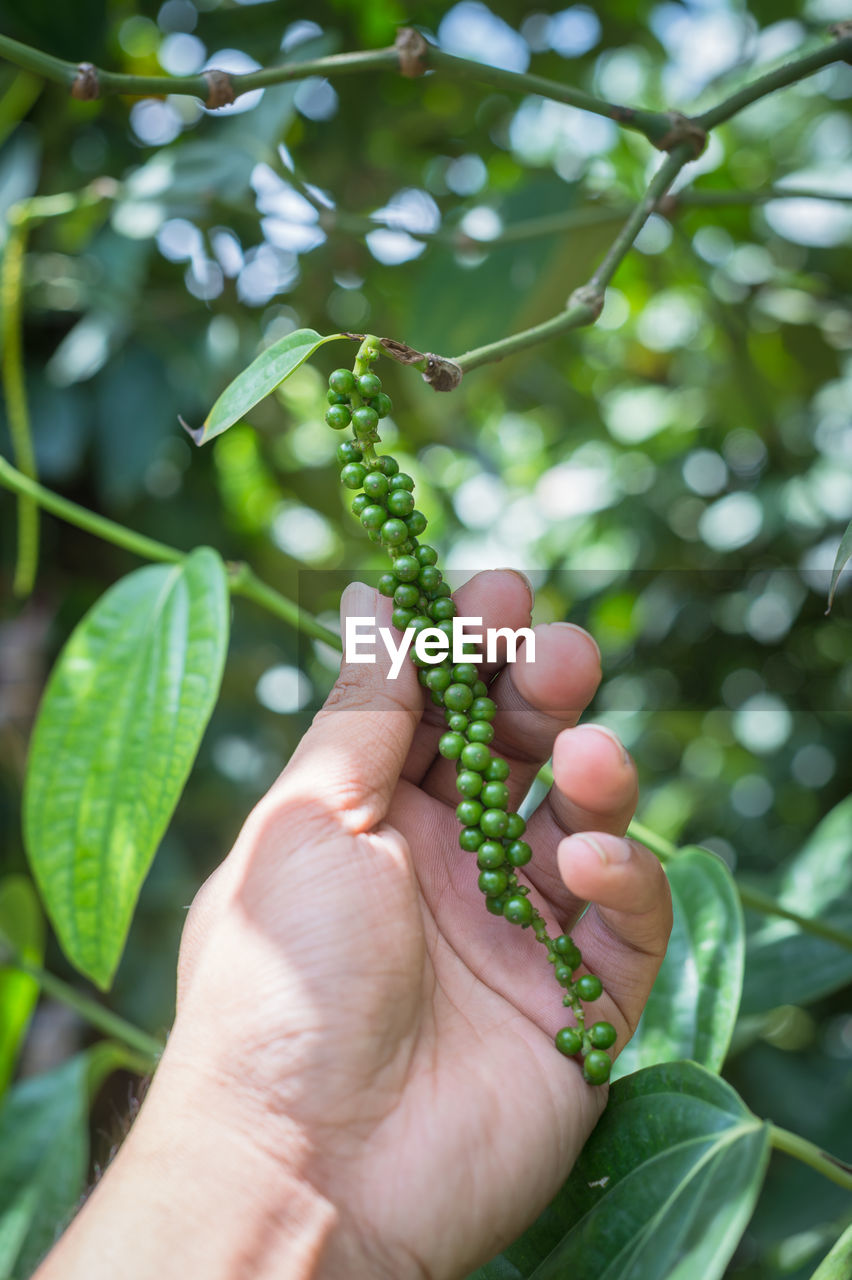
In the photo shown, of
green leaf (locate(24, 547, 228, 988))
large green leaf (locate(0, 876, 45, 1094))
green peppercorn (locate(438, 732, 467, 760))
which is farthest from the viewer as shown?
large green leaf (locate(0, 876, 45, 1094))

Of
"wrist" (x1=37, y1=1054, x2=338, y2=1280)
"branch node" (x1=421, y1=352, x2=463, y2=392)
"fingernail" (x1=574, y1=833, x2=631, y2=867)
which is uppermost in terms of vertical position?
"branch node" (x1=421, y1=352, x2=463, y2=392)

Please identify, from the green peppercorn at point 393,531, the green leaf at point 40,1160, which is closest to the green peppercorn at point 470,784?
the green peppercorn at point 393,531

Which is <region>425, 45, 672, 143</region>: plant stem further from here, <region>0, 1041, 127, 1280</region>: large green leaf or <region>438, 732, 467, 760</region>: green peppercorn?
<region>0, 1041, 127, 1280</region>: large green leaf

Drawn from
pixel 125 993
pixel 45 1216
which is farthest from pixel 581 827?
pixel 125 993

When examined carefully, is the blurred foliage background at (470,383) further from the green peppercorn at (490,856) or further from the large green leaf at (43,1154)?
the green peppercorn at (490,856)

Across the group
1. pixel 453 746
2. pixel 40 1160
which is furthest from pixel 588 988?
pixel 40 1160

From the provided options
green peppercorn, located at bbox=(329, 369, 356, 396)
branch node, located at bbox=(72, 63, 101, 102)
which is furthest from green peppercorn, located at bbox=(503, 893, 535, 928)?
branch node, located at bbox=(72, 63, 101, 102)

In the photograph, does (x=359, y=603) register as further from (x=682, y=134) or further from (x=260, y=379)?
(x=682, y=134)
